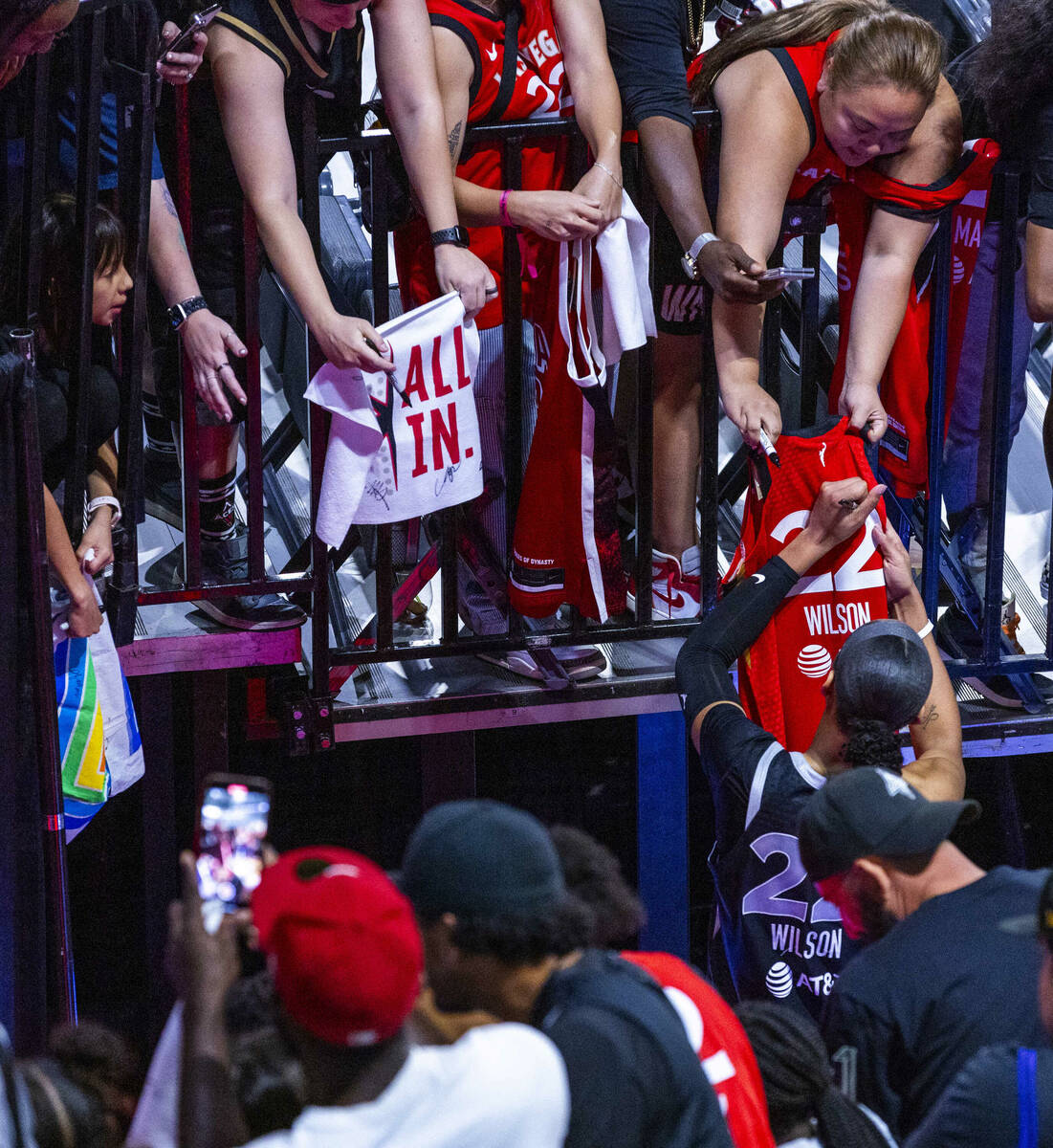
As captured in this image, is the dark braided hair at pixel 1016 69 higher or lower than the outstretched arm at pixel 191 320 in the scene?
higher

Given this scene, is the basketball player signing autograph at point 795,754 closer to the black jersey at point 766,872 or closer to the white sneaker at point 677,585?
the black jersey at point 766,872

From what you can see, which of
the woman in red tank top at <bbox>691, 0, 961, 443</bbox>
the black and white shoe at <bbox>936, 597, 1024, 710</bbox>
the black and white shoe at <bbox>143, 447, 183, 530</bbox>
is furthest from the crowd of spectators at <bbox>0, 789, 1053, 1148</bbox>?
the black and white shoe at <bbox>143, 447, 183, 530</bbox>

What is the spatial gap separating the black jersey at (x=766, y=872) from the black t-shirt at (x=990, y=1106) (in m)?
0.99

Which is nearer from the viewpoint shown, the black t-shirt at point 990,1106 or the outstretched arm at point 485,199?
the black t-shirt at point 990,1106

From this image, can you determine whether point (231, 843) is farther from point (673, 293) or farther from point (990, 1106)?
point (673, 293)

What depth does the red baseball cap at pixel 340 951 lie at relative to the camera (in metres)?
1.75

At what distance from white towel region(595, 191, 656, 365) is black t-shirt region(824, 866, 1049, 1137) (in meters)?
1.76

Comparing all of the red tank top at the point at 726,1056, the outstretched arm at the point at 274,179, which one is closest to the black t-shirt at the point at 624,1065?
the red tank top at the point at 726,1056

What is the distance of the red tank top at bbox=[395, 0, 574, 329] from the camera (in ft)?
12.2

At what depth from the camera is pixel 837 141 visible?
3746mm

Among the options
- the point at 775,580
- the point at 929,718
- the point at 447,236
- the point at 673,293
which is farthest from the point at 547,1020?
the point at 673,293

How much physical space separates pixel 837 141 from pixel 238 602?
77.2 inches
